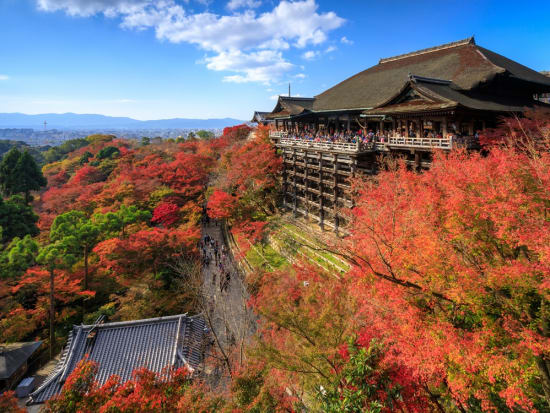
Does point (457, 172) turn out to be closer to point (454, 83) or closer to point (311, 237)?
point (454, 83)

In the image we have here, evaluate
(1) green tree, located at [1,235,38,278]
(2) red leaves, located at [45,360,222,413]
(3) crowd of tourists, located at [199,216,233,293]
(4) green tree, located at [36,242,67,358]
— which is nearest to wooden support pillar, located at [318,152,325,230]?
(3) crowd of tourists, located at [199,216,233,293]

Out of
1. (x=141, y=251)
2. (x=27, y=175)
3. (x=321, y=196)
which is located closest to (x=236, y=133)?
(x=321, y=196)

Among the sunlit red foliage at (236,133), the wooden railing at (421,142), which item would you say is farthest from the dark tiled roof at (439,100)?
the sunlit red foliage at (236,133)

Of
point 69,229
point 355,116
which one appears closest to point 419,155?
point 355,116

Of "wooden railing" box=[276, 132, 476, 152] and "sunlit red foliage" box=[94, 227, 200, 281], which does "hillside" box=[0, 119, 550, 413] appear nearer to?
"sunlit red foliage" box=[94, 227, 200, 281]

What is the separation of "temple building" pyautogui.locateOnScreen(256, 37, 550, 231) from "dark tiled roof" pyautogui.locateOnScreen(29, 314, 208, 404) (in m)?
12.6

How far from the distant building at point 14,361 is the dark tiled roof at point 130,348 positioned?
389 cm

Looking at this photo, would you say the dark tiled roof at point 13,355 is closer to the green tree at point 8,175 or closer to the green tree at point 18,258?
the green tree at point 18,258

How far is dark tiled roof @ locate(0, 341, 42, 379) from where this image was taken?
14.7 metres

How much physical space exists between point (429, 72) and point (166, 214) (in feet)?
77.0

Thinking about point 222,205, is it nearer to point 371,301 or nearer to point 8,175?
point 371,301

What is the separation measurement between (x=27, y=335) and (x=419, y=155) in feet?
83.4

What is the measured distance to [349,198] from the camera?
68.0 feet

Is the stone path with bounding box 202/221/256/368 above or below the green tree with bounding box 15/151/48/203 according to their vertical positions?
below
